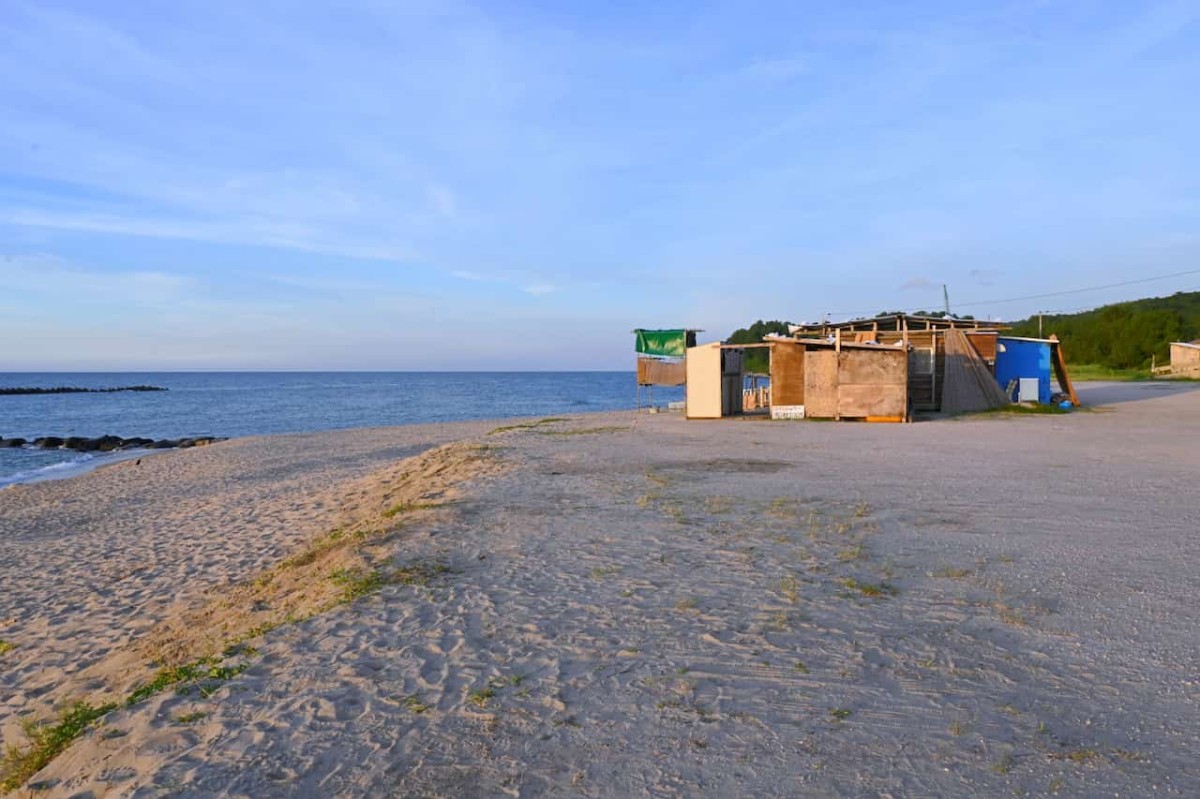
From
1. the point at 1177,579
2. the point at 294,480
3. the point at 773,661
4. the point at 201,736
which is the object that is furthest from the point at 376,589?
the point at 294,480

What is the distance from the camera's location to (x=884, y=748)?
3.75 m

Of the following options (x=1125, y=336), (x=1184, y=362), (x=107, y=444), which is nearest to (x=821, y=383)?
(x=107, y=444)

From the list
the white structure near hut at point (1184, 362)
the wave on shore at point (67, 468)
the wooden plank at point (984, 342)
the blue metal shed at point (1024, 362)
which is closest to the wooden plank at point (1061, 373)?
the blue metal shed at point (1024, 362)

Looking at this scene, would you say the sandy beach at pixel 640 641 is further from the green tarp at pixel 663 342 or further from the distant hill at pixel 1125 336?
the distant hill at pixel 1125 336

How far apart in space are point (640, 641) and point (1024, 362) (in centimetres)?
2432

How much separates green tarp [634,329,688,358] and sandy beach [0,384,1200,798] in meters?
14.5

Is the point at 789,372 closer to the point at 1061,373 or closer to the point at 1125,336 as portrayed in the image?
the point at 1061,373

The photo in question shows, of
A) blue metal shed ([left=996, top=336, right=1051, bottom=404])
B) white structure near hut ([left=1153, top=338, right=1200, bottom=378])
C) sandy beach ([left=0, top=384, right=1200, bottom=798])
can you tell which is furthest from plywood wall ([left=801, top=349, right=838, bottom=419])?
white structure near hut ([left=1153, top=338, right=1200, bottom=378])

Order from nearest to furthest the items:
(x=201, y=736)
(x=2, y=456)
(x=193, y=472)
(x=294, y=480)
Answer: (x=201, y=736)
(x=294, y=480)
(x=193, y=472)
(x=2, y=456)

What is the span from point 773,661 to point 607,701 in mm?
1155

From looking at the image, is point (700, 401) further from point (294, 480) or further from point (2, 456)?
point (2, 456)

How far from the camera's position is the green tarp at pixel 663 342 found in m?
26.3

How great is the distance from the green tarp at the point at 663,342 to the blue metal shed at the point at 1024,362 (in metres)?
10.1

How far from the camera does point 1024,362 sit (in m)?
25.2
